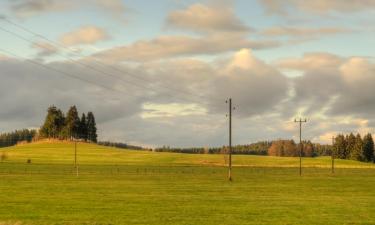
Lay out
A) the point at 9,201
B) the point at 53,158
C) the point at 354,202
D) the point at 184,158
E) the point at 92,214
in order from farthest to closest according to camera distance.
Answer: the point at 184,158
the point at 53,158
the point at 354,202
the point at 9,201
the point at 92,214

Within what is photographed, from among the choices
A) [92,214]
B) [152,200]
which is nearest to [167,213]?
[92,214]

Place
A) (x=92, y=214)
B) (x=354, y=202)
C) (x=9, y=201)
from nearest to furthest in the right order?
(x=92, y=214)
(x=9, y=201)
(x=354, y=202)

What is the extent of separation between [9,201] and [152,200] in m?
10.3

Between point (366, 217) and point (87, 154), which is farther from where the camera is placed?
point (87, 154)

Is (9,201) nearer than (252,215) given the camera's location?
No

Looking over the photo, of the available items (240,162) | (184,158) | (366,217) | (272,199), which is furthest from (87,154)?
(366,217)

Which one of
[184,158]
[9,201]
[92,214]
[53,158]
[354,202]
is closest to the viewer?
[92,214]

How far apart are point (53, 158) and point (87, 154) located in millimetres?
→ 17862

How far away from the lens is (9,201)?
41.1 m

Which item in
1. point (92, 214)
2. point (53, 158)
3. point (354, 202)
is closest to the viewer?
point (92, 214)

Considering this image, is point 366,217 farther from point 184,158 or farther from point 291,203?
point 184,158

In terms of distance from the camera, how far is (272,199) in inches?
1804

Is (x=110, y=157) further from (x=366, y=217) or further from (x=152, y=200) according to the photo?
(x=366, y=217)

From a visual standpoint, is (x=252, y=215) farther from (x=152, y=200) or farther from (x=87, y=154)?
(x=87, y=154)
